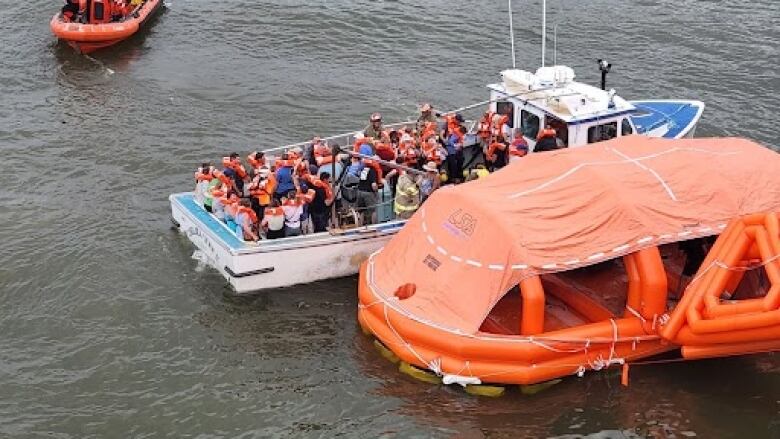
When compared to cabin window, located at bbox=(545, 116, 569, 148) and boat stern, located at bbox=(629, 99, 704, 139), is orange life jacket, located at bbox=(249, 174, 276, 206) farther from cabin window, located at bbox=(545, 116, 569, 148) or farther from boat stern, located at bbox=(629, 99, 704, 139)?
boat stern, located at bbox=(629, 99, 704, 139)

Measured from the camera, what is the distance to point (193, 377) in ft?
52.9

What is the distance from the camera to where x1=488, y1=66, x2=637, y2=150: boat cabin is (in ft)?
65.0

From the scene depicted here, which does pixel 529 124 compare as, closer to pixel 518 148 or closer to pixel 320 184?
pixel 518 148

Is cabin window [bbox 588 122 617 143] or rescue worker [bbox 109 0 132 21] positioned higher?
rescue worker [bbox 109 0 132 21]

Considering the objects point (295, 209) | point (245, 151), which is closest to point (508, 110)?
point (295, 209)


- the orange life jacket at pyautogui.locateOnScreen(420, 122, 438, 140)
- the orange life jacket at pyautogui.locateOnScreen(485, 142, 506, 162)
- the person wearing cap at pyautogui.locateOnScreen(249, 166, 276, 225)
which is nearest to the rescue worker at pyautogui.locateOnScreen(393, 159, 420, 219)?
the orange life jacket at pyautogui.locateOnScreen(420, 122, 438, 140)

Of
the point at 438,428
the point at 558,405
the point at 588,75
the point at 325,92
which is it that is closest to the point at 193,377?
the point at 438,428

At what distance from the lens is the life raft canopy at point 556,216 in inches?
607

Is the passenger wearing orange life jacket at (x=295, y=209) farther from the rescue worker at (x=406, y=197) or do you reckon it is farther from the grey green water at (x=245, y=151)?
the rescue worker at (x=406, y=197)

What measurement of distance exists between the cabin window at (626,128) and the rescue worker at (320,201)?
20.9 ft

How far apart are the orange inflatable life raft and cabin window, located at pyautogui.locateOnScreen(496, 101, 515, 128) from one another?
49.8ft

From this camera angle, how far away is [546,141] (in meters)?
19.7

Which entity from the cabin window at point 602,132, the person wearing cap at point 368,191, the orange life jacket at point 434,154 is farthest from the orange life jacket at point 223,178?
the cabin window at point 602,132

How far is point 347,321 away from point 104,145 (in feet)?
34.1
